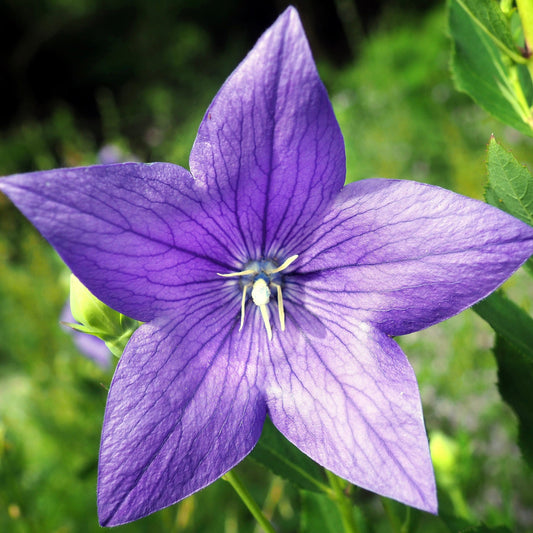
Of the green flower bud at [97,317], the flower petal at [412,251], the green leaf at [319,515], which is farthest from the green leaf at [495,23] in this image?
the green leaf at [319,515]

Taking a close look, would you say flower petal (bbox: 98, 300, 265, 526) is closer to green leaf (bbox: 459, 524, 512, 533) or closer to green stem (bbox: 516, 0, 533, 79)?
green leaf (bbox: 459, 524, 512, 533)

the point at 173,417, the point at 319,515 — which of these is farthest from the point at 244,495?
the point at 319,515

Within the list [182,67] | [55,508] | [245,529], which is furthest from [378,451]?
[182,67]

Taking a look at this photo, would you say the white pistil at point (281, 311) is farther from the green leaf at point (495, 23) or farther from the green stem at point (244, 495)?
the green leaf at point (495, 23)

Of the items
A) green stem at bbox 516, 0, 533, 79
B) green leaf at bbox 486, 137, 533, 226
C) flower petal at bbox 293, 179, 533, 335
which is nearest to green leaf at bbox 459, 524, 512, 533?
flower petal at bbox 293, 179, 533, 335

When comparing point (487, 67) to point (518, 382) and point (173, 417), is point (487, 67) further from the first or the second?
point (173, 417)

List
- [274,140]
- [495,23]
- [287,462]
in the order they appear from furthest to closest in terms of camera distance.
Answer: [287,462], [495,23], [274,140]

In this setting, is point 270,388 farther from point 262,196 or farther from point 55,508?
point 55,508
